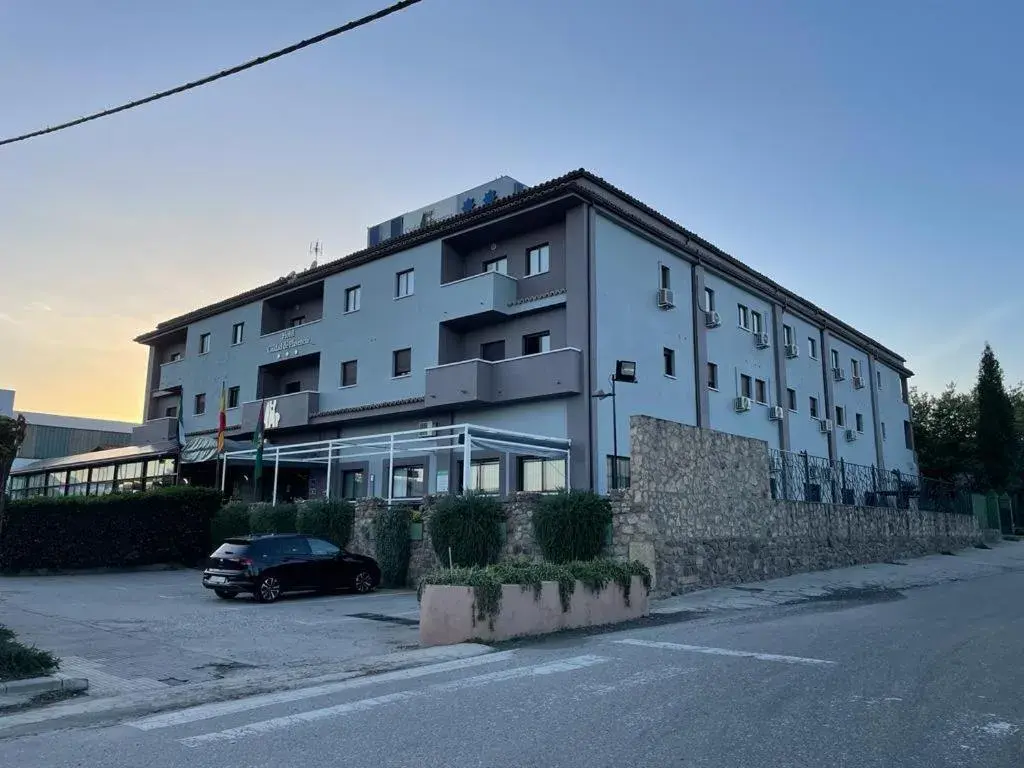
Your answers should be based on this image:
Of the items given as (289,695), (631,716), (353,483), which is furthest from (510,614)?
(353,483)

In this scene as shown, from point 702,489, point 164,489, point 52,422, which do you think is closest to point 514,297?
point 702,489

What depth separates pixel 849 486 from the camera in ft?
87.1

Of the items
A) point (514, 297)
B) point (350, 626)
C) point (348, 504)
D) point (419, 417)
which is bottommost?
point (350, 626)

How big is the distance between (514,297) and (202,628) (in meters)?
16.4

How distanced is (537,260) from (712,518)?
464 inches

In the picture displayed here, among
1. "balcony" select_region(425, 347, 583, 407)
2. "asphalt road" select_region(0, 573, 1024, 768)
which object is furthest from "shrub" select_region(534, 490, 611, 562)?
"balcony" select_region(425, 347, 583, 407)

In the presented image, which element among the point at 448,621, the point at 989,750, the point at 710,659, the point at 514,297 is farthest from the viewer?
the point at 514,297

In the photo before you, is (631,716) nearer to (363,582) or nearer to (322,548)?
(322,548)

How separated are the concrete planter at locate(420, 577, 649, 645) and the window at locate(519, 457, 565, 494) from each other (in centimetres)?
1145

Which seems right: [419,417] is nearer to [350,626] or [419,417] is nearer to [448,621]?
[350,626]

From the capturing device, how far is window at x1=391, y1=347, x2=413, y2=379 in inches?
1173

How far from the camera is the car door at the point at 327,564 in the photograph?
18.3 metres

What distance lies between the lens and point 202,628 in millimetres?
13414

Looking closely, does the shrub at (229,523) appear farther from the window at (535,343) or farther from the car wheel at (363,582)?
the window at (535,343)
